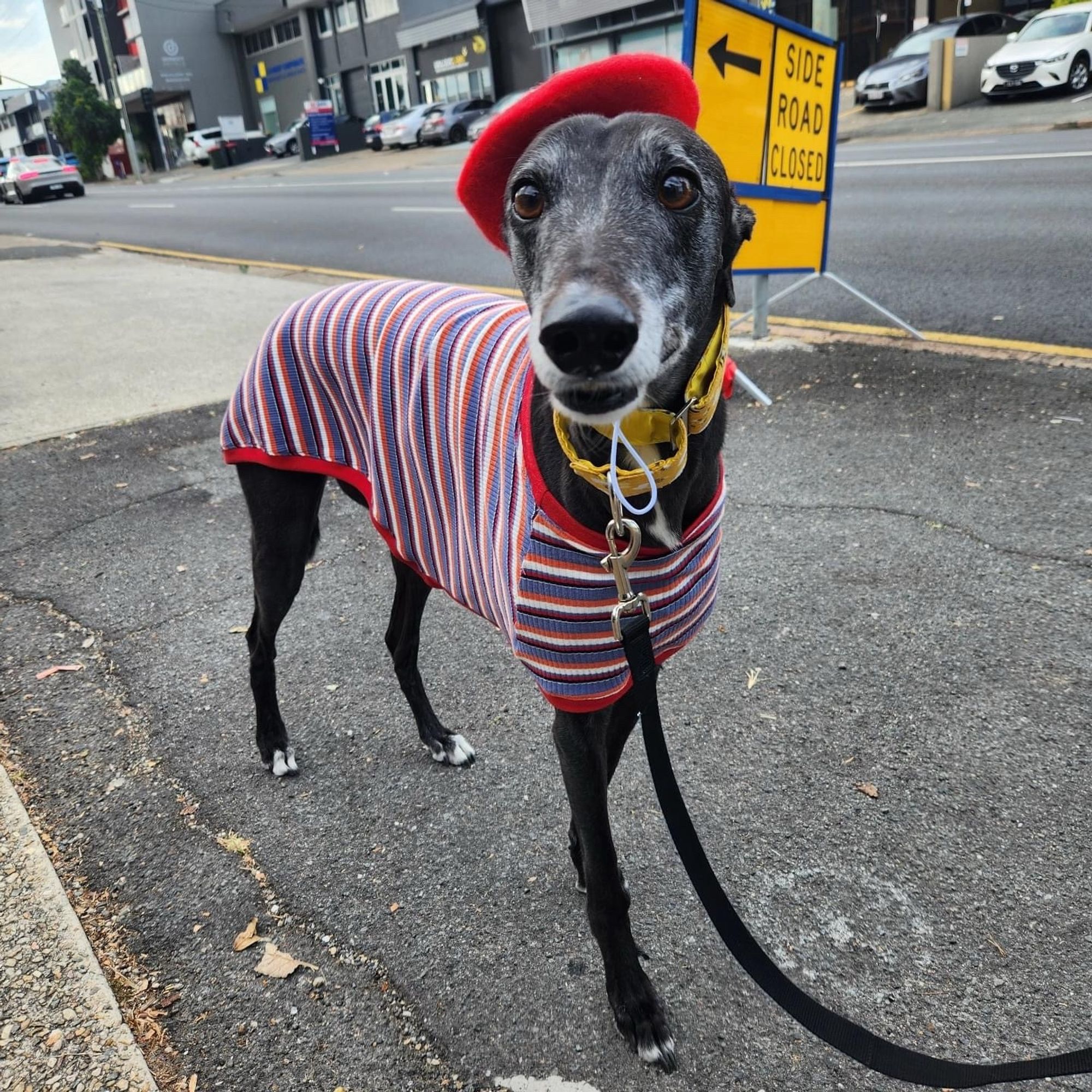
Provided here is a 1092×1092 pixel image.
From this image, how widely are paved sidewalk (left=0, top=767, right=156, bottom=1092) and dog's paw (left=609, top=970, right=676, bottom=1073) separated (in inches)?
38.1

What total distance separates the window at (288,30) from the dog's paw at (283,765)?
2355 inches

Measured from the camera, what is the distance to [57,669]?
3.33 m

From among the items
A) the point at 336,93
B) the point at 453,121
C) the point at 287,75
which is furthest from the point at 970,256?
the point at 287,75

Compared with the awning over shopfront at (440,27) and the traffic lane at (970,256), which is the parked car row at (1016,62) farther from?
the awning over shopfront at (440,27)

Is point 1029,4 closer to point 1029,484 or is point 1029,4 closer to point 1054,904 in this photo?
point 1029,484

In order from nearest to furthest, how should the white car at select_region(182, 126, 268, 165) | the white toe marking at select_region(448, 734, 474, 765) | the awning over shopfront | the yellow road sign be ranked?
the white toe marking at select_region(448, 734, 474, 765) < the yellow road sign < the awning over shopfront < the white car at select_region(182, 126, 268, 165)

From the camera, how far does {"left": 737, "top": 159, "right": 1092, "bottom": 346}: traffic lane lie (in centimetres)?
617

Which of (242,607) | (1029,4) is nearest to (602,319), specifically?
(242,607)

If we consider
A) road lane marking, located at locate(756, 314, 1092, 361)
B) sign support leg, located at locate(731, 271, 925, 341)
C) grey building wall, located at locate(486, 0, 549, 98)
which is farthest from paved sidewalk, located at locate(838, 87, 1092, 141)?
grey building wall, located at locate(486, 0, 549, 98)

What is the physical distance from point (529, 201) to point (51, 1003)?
2.01 metres

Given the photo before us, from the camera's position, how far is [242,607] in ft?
12.3

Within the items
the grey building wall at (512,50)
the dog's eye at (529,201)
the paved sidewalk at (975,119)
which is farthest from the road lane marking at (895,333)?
the grey building wall at (512,50)

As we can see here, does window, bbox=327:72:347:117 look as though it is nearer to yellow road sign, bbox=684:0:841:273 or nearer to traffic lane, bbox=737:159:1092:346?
traffic lane, bbox=737:159:1092:346

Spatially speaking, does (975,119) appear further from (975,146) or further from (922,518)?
(922,518)
